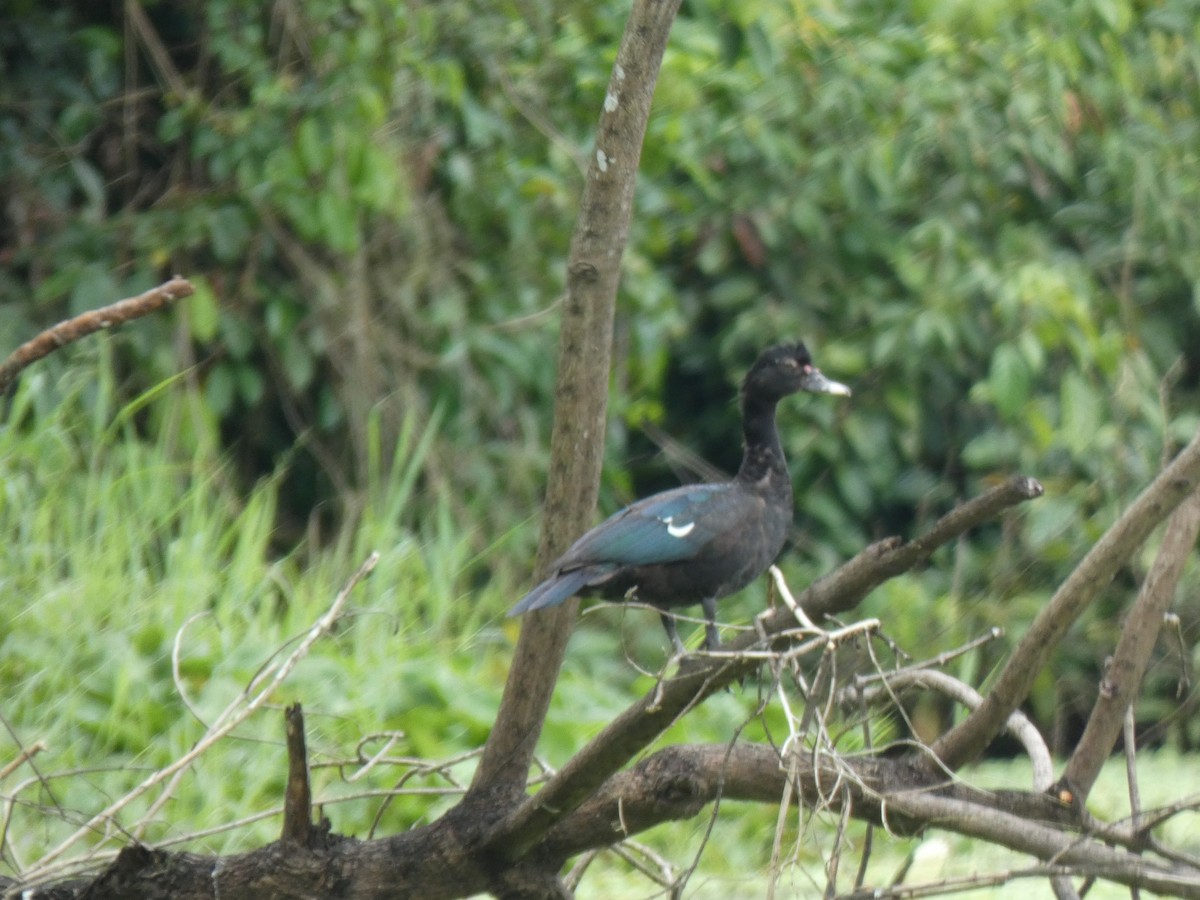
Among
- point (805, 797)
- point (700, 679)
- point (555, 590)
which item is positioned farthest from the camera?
point (555, 590)

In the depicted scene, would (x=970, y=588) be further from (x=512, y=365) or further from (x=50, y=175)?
(x=50, y=175)

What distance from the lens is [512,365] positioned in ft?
18.5

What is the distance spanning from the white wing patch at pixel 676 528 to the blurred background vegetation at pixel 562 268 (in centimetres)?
137

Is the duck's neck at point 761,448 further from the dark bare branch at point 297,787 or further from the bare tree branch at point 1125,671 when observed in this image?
the dark bare branch at point 297,787

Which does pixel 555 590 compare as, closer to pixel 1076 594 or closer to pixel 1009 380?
pixel 1076 594

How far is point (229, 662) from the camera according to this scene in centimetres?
420

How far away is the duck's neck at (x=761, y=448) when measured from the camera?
12.4 ft

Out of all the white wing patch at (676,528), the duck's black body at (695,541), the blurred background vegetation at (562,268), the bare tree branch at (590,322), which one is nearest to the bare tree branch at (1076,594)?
the bare tree branch at (590,322)

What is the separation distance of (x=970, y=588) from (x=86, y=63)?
3.46m

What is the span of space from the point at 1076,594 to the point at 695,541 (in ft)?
4.35

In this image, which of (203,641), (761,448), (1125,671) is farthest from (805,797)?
(203,641)

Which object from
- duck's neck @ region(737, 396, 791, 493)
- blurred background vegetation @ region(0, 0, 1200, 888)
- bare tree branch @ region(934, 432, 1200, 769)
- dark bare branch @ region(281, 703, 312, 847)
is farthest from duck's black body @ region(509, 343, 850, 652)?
blurred background vegetation @ region(0, 0, 1200, 888)

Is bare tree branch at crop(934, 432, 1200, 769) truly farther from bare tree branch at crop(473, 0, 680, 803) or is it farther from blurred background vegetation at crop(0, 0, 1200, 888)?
blurred background vegetation at crop(0, 0, 1200, 888)

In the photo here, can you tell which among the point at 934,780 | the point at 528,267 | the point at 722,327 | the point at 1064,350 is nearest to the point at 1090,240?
the point at 1064,350
